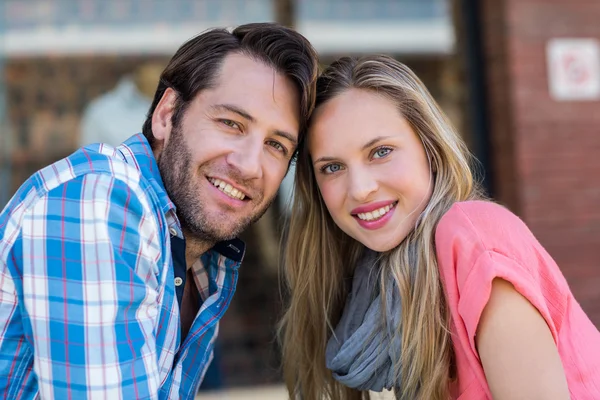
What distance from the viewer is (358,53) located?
5.00 meters

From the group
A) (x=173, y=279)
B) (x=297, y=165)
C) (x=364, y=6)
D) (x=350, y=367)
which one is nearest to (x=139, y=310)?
(x=173, y=279)

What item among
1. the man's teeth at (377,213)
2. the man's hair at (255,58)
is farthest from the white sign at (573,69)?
the man's teeth at (377,213)

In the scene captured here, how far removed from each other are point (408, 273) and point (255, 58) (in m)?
0.85

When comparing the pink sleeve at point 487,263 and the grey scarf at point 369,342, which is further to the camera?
the grey scarf at point 369,342

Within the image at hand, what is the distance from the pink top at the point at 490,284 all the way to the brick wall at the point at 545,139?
7.98ft

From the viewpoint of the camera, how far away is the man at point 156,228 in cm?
167

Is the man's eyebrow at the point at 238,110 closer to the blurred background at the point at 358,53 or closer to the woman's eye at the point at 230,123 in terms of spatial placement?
the woman's eye at the point at 230,123

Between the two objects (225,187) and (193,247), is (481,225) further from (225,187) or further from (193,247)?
(193,247)

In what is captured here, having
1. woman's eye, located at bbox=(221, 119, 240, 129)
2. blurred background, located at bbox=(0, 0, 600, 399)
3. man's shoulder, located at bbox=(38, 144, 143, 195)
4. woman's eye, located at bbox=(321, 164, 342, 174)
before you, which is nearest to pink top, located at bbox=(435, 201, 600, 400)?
woman's eye, located at bbox=(321, 164, 342, 174)

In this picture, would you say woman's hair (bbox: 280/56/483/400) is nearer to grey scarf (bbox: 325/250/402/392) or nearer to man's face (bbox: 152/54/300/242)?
grey scarf (bbox: 325/250/402/392)

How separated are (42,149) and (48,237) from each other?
10.5ft

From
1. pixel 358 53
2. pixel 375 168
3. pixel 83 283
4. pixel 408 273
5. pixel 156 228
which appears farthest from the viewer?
pixel 358 53

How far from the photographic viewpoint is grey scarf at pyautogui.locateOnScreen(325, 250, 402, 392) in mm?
2096

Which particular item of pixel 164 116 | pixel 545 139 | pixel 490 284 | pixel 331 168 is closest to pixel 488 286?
pixel 490 284
